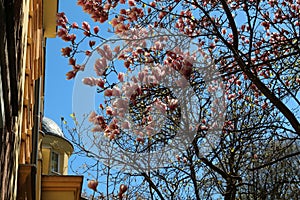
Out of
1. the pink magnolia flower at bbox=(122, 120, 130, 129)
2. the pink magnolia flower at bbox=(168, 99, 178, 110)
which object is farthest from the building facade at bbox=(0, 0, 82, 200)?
the pink magnolia flower at bbox=(168, 99, 178, 110)

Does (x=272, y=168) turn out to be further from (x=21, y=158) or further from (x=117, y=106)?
(x=21, y=158)

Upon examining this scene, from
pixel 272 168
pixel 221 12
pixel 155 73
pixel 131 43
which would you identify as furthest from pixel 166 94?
pixel 272 168

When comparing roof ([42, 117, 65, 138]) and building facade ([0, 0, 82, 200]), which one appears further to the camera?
roof ([42, 117, 65, 138])

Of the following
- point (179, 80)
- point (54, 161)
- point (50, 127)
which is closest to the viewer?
point (179, 80)

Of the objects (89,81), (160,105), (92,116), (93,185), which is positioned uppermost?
(89,81)

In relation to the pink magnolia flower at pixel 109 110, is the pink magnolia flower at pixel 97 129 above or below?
below

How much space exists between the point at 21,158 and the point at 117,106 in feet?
4.02

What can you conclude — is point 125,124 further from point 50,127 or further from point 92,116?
point 50,127

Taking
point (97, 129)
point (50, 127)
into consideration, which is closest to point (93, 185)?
point (97, 129)

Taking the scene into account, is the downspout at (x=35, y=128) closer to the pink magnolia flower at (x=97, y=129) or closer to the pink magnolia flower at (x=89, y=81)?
the pink magnolia flower at (x=97, y=129)

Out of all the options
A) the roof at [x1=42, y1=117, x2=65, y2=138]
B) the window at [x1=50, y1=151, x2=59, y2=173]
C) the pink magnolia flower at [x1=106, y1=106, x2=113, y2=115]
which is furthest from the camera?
the window at [x1=50, y1=151, x2=59, y2=173]

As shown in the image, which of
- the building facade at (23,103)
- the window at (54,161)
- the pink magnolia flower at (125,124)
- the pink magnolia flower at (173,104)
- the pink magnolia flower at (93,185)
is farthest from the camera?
the window at (54,161)

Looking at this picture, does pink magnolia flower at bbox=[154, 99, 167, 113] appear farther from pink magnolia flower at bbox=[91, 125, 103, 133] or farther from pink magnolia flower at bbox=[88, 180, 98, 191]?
pink magnolia flower at bbox=[88, 180, 98, 191]

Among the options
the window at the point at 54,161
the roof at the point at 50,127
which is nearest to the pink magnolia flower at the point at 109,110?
the roof at the point at 50,127
